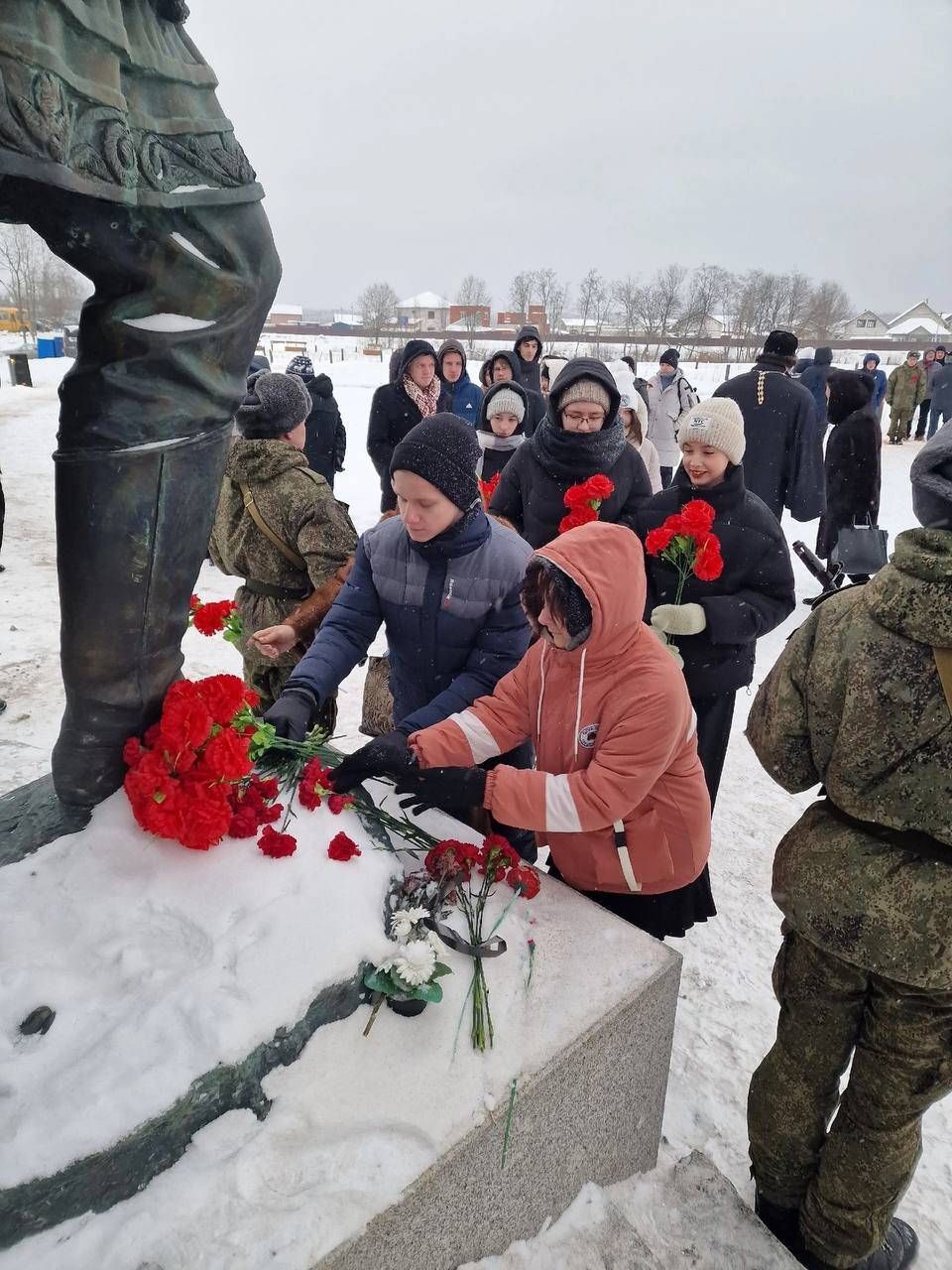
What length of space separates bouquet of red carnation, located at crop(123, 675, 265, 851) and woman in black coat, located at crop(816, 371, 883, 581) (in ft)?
17.2

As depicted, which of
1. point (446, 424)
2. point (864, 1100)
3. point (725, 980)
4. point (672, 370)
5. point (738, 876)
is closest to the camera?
point (864, 1100)

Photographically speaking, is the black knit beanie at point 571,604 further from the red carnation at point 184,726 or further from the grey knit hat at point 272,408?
the grey knit hat at point 272,408

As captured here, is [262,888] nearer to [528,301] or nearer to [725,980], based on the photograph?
[725,980]

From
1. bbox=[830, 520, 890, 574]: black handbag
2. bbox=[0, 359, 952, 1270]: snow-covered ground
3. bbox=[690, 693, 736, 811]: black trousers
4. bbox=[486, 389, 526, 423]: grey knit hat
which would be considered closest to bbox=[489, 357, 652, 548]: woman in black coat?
bbox=[690, 693, 736, 811]: black trousers

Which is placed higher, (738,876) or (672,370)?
(672,370)

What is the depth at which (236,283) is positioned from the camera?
138 cm

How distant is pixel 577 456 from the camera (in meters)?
3.23

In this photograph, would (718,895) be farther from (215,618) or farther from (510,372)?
(510,372)

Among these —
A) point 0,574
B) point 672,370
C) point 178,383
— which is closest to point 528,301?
point 672,370

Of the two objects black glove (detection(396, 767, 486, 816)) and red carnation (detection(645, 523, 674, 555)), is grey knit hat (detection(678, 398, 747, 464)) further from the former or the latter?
black glove (detection(396, 767, 486, 816))

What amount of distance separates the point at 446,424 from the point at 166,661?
38.6 inches

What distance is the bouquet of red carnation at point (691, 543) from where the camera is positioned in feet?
8.14

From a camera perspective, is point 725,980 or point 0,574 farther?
point 0,574

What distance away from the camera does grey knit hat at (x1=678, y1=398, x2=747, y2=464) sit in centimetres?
278
